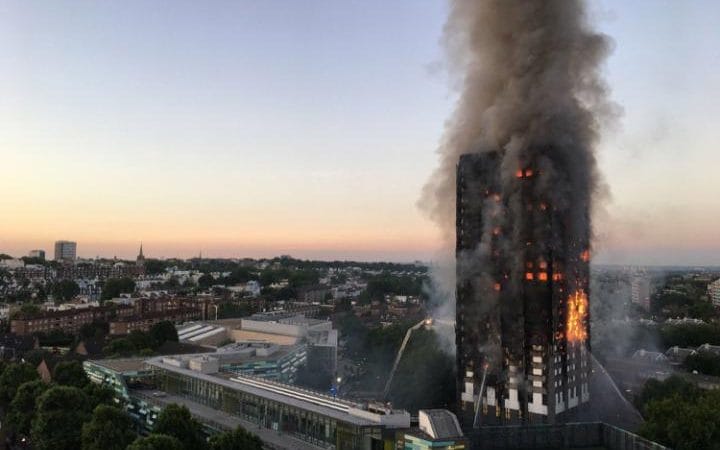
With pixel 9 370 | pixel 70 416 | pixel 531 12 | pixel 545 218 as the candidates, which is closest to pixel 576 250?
pixel 545 218

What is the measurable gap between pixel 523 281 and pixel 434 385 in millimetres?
12753

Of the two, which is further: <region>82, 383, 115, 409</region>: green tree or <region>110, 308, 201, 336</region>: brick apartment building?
<region>110, 308, 201, 336</region>: brick apartment building

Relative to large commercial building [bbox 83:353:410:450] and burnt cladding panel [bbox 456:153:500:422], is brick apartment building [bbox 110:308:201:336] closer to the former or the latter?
large commercial building [bbox 83:353:410:450]

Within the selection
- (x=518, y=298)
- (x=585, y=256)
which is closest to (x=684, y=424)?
(x=518, y=298)

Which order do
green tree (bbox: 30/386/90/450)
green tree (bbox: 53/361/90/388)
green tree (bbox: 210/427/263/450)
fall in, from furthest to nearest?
green tree (bbox: 53/361/90/388) < green tree (bbox: 30/386/90/450) < green tree (bbox: 210/427/263/450)

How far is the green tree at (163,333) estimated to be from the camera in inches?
3159

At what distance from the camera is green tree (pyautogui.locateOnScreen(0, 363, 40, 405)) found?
50812 millimetres

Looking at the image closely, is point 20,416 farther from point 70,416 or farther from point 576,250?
point 576,250

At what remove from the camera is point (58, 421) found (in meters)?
39.3

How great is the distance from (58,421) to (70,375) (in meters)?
13.4

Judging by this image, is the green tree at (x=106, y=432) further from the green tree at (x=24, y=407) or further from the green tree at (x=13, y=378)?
the green tree at (x=13, y=378)

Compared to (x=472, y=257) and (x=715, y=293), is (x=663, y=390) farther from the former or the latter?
(x=715, y=293)

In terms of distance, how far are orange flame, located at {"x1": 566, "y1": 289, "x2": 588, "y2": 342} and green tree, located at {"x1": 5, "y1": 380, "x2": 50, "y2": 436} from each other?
38.5 m

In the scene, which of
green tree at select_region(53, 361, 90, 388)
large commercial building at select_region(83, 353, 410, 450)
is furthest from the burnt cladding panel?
green tree at select_region(53, 361, 90, 388)
